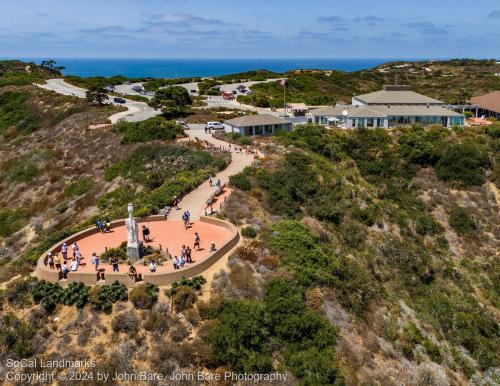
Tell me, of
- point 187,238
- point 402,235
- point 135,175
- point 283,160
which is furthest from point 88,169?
point 402,235

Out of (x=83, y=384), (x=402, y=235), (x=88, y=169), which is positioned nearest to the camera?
(x=83, y=384)

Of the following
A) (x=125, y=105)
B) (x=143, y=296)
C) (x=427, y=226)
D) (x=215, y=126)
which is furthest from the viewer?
(x=125, y=105)

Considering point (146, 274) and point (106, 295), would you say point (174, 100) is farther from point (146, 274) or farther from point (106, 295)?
point (106, 295)

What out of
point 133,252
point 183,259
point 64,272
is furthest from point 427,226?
point 64,272

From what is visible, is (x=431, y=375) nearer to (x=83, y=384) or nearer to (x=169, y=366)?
(x=169, y=366)

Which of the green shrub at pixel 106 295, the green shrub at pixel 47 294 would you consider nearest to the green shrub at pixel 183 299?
the green shrub at pixel 106 295
